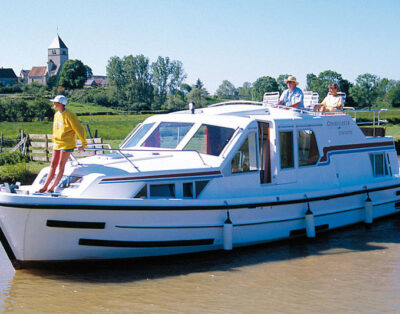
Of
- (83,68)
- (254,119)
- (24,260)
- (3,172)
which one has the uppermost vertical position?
(83,68)

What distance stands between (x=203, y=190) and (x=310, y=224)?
8.56 feet

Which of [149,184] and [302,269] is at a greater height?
[149,184]

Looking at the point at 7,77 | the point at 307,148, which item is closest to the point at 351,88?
the point at 7,77

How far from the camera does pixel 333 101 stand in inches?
522

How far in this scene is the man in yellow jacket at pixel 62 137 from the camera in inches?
362

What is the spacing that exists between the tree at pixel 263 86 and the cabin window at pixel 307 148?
67.0m

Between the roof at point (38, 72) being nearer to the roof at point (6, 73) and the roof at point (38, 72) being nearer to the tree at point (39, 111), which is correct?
the roof at point (6, 73)

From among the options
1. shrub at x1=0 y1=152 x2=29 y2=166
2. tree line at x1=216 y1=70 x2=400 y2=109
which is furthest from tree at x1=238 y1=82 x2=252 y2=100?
shrub at x1=0 y1=152 x2=29 y2=166

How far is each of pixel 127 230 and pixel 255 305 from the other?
241 centimetres

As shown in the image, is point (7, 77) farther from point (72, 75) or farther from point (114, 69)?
point (114, 69)

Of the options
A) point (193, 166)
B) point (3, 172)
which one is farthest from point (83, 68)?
point (193, 166)

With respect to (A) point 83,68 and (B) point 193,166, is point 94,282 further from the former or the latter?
(A) point 83,68

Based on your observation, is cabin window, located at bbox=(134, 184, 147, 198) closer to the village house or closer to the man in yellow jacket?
the man in yellow jacket

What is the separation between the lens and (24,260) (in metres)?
8.72
